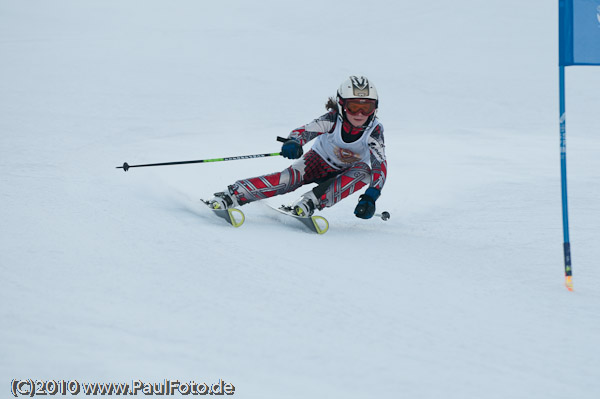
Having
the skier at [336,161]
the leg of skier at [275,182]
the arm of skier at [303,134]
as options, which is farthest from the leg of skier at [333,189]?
the arm of skier at [303,134]

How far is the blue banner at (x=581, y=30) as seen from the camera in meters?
3.59

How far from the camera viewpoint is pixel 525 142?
8.60 m

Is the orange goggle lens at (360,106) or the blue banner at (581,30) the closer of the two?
the blue banner at (581,30)

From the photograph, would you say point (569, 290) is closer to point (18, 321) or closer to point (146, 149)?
point (18, 321)

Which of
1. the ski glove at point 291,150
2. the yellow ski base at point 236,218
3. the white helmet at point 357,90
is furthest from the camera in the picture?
the white helmet at point 357,90

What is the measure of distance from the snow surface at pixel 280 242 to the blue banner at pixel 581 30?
1.23m

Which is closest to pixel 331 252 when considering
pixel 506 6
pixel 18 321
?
pixel 18 321

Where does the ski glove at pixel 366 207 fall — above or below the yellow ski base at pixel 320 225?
above

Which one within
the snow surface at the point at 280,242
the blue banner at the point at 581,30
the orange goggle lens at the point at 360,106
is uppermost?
the blue banner at the point at 581,30

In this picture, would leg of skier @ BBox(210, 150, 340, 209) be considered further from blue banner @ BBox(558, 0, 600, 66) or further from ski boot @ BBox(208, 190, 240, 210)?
blue banner @ BBox(558, 0, 600, 66)

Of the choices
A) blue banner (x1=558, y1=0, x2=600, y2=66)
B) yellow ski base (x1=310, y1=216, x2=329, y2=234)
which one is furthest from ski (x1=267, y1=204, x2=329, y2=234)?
blue banner (x1=558, y1=0, x2=600, y2=66)

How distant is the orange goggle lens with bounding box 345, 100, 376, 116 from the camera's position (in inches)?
182

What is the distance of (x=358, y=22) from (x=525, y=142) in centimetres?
754

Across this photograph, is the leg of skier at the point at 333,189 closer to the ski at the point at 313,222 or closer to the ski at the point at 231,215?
the ski at the point at 313,222
